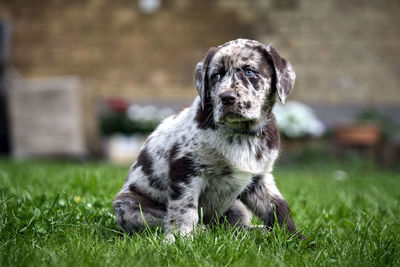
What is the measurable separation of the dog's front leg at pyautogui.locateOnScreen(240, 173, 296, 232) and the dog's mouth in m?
0.34

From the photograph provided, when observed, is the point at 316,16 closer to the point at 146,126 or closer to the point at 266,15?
the point at 266,15

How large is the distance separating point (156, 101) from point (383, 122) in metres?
5.32

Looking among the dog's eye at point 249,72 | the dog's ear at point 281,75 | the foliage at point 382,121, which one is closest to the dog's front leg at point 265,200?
the dog's ear at point 281,75

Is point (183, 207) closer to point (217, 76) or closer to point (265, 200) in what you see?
point (265, 200)

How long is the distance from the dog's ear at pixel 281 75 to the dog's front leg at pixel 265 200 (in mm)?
540

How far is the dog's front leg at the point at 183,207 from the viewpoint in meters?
2.81

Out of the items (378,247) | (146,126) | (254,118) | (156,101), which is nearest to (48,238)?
(254,118)

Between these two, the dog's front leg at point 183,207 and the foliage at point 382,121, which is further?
the foliage at point 382,121

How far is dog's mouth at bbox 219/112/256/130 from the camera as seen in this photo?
111 inches

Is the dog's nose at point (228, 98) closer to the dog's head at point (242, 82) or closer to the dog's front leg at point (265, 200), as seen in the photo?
the dog's head at point (242, 82)

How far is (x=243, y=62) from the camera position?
9.66 ft

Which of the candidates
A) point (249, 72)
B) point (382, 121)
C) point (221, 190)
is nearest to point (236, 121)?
point (249, 72)

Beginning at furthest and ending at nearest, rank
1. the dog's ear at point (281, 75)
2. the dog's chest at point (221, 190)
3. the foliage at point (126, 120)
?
the foliage at point (126, 120) → the dog's ear at point (281, 75) → the dog's chest at point (221, 190)

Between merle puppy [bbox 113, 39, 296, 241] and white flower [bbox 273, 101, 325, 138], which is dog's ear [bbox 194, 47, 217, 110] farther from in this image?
white flower [bbox 273, 101, 325, 138]
